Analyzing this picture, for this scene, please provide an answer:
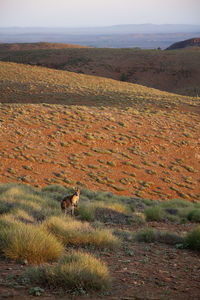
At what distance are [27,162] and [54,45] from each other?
96.1 meters

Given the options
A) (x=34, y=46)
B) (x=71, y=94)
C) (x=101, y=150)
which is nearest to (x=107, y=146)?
(x=101, y=150)

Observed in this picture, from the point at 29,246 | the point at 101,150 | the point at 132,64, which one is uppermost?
the point at 132,64

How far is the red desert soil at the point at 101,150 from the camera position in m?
18.4

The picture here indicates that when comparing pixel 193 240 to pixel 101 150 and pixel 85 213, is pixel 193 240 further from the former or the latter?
pixel 101 150

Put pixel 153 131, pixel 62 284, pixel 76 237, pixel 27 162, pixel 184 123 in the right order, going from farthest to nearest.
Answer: pixel 184 123 → pixel 153 131 → pixel 27 162 → pixel 76 237 → pixel 62 284

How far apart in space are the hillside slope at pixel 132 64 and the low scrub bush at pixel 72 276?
54.2m

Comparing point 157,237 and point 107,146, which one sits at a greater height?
point 157,237

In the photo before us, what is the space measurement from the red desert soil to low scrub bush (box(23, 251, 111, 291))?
12023mm

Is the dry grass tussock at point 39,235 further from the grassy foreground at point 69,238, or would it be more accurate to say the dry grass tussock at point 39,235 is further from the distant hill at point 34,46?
the distant hill at point 34,46

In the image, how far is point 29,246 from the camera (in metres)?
5.67

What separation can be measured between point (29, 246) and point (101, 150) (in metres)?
16.4

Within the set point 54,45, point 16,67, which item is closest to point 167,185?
point 16,67

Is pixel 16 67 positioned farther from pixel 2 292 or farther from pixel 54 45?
pixel 54 45

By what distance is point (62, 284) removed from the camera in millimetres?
4801
